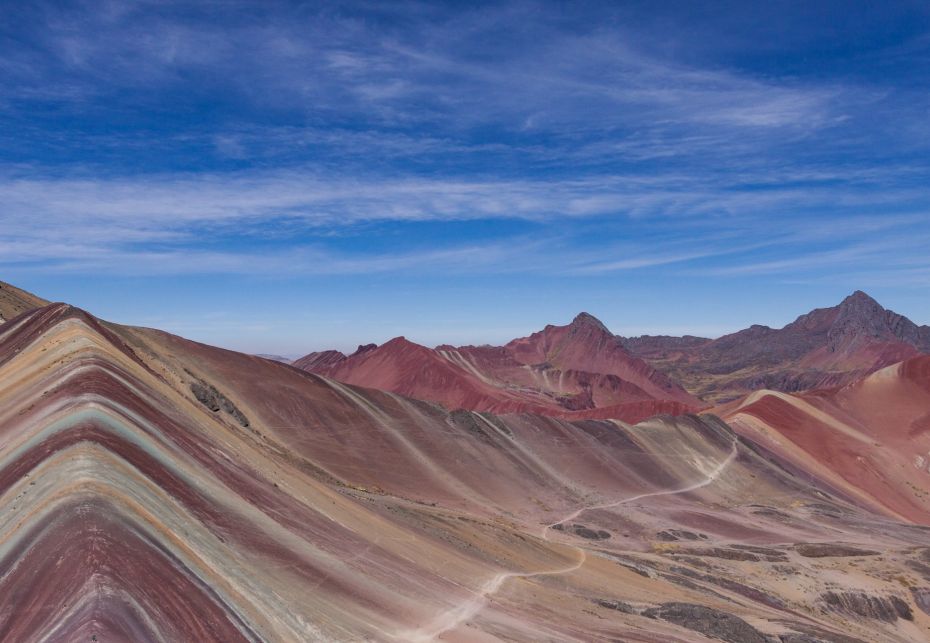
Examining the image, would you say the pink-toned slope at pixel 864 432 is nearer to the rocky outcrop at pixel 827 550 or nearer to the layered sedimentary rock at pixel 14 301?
the rocky outcrop at pixel 827 550

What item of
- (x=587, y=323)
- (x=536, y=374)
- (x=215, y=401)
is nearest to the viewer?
(x=215, y=401)

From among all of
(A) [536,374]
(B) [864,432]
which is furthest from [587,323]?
(B) [864,432]

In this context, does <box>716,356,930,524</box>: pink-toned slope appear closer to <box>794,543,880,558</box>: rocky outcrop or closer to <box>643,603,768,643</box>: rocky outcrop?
<box>794,543,880,558</box>: rocky outcrop

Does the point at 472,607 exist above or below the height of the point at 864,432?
below

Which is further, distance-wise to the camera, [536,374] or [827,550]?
[536,374]

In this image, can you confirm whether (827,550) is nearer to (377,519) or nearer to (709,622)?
(709,622)

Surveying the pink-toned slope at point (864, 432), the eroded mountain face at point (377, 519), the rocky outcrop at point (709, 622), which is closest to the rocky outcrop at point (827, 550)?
the eroded mountain face at point (377, 519)

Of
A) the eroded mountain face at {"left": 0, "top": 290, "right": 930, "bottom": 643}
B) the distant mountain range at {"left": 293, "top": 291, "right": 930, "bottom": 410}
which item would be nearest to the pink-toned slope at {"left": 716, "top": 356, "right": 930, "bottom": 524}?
the eroded mountain face at {"left": 0, "top": 290, "right": 930, "bottom": 643}

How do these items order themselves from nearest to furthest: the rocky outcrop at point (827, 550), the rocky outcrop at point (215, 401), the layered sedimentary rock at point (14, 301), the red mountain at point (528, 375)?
the rocky outcrop at point (215, 401) < the layered sedimentary rock at point (14, 301) < the rocky outcrop at point (827, 550) < the red mountain at point (528, 375)
